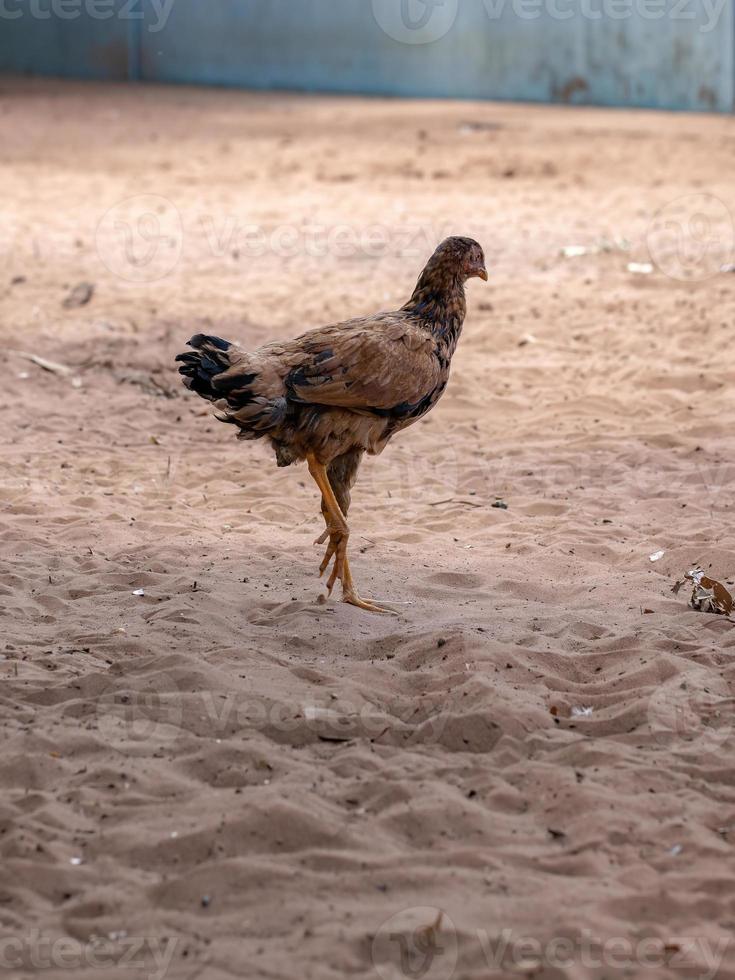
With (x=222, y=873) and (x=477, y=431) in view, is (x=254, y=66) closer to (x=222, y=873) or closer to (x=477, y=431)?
(x=477, y=431)

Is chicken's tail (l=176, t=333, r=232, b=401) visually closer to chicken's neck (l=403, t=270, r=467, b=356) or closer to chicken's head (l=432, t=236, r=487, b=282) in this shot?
chicken's neck (l=403, t=270, r=467, b=356)

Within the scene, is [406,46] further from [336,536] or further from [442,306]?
[336,536]

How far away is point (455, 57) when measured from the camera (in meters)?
21.9

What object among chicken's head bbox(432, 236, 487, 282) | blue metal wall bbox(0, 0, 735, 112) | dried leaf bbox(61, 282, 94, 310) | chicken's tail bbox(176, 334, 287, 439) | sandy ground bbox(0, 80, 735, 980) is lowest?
sandy ground bbox(0, 80, 735, 980)

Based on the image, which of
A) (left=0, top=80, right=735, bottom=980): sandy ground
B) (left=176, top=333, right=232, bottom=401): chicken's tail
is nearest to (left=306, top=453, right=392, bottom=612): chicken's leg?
(left=0, top=80, right=735, bottom=980): sandy ground

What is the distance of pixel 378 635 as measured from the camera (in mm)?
5016

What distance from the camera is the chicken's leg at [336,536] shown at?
521 centimetres

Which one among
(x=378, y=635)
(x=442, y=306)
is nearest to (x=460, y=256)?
(x=442, y=306)

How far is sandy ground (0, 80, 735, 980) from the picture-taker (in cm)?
326

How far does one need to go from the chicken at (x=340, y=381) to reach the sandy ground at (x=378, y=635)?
2.15 feet

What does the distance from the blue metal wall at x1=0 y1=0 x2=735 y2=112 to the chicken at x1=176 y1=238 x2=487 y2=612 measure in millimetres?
17013

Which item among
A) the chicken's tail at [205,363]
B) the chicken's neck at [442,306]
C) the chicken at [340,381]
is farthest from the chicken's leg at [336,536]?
the chicken's neck at [442,306]

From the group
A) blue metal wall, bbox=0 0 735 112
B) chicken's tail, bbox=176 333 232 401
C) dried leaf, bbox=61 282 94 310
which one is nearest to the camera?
chicken's tail, bbox=176 333 232 401

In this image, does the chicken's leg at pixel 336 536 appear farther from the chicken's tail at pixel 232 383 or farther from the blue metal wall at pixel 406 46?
the blue metal wall at pixel 406 46
